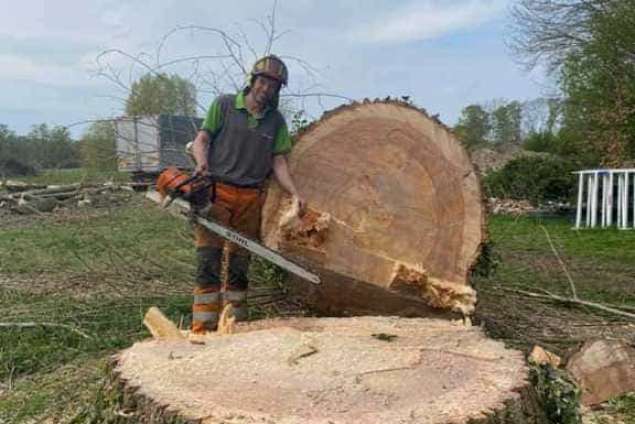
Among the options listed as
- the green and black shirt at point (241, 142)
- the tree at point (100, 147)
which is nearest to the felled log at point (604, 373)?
the green and black shirt at point (241, 142)

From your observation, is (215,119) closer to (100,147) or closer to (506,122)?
(100,147)

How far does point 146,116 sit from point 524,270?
12.7 feet

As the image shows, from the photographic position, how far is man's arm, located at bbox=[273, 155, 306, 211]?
388 cm

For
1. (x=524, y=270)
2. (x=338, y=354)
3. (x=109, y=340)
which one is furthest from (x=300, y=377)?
(x=524, y=270)

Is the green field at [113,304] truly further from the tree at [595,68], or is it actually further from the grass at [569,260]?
the tree at [595,68]

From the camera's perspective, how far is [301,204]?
3773 millimetres

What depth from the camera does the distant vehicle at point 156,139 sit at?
573 cm

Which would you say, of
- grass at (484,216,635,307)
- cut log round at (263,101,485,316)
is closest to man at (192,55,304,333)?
cut log round at (263,101,485,316)

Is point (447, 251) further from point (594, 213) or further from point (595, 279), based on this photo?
point (594, 213)

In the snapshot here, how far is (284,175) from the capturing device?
399cm

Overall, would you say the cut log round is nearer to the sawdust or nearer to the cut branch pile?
the sawdust

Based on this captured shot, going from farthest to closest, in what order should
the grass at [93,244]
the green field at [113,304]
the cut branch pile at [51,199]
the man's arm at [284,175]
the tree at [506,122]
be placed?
the tree at [506,122] < the cut branch pile at [51,199] < the grass at [93,244] < the man's arm at [284,175] < the green field at [113,304]

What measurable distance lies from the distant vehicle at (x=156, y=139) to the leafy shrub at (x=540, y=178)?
10901 millimetres

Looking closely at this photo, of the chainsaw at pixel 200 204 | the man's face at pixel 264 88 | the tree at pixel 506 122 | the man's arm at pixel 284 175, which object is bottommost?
the chainsaw at pixel 200 204
